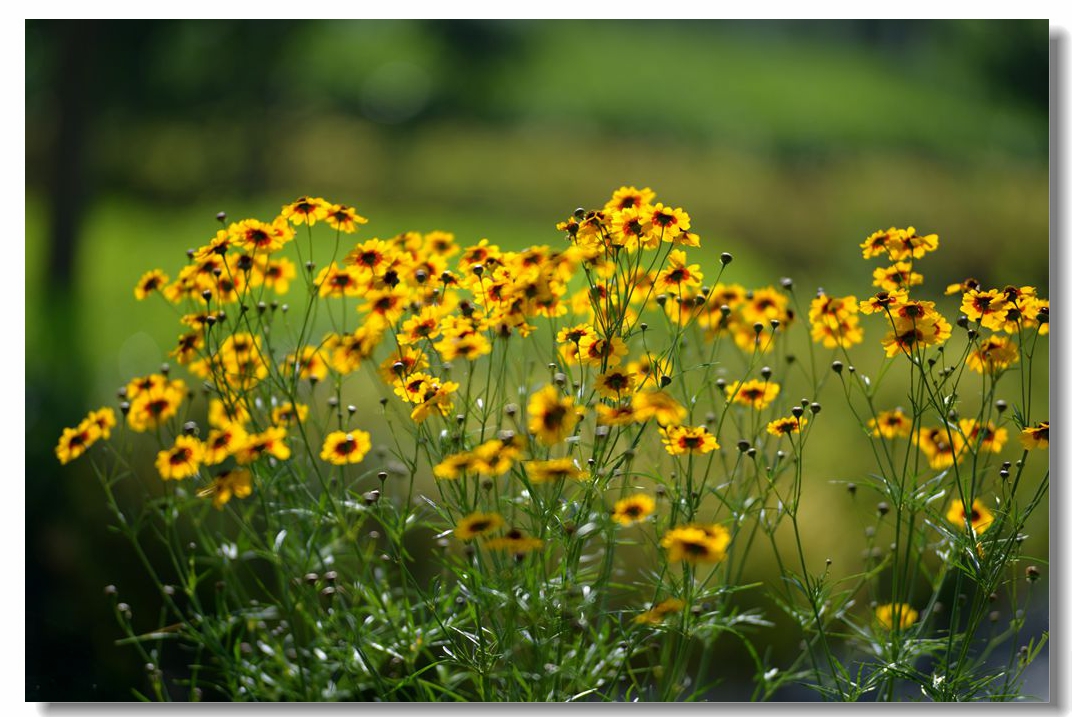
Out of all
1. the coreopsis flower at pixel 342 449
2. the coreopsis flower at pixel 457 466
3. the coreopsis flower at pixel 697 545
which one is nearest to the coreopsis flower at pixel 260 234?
the coreopsis flower at pixel 342 449

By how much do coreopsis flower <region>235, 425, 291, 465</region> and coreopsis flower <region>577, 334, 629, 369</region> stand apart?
433 mm

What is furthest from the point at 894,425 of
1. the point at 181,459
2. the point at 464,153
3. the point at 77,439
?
the point at 464,153

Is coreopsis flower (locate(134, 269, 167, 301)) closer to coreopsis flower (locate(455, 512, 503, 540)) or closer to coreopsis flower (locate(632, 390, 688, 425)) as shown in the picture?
coreopsis flower (locate(455, 512, 503, 540))

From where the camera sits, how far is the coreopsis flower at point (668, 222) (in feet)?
4.79

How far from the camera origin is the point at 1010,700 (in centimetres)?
179

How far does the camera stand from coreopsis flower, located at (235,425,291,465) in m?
1.49

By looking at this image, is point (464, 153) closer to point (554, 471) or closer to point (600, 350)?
point (600, 350)

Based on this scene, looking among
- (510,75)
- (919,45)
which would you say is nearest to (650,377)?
(919,45)

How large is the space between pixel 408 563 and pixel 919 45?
1838 millimetres

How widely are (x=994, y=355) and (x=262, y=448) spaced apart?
42.1 inches

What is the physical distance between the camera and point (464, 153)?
4.04m

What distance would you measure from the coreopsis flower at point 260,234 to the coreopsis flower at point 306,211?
0.02 metres

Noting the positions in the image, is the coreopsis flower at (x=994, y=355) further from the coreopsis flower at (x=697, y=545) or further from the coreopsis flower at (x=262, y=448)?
the coreopsis flower at (x=262, y=448)
